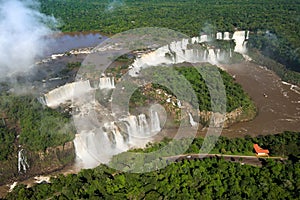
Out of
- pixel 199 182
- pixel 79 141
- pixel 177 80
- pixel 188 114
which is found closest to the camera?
pixel 199 182

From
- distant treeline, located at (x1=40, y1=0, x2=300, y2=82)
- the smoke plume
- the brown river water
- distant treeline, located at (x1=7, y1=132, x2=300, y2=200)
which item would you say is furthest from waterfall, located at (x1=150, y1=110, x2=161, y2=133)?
distant treeline, located at (x1=40, y1=0, x2=300, y2=82)

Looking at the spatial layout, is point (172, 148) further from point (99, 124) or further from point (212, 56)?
point (212, 56)

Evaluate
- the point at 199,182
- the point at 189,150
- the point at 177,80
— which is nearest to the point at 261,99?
the point at 177,80

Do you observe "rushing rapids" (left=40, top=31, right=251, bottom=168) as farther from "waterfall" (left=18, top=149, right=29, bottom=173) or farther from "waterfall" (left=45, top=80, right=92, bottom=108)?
"waterfall" (left=18, top=149, right=29, bottom=173)

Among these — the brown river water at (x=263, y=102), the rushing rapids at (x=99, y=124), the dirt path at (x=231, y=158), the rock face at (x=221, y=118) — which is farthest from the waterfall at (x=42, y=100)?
the rock face at (x=221, y=118)

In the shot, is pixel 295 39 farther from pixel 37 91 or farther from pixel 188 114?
pixel 37 91

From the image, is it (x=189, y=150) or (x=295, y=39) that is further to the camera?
(x=295, y=39)

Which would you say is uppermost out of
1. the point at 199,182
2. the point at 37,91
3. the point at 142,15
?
the point at 142,15
